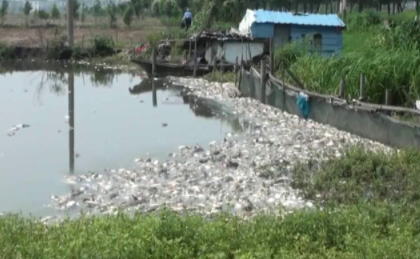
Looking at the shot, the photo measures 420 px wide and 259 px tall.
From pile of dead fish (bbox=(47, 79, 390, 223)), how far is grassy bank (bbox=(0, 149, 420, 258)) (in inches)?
54.9

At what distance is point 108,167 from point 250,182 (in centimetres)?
322

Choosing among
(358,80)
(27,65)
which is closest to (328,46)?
(358,80)

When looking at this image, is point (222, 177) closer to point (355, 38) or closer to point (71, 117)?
point (71, 117)

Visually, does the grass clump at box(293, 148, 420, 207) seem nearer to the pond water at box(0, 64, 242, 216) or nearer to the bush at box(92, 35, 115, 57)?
the pond water at box(0, 64, 242, 216)

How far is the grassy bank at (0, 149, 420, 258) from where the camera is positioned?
5.96 meters

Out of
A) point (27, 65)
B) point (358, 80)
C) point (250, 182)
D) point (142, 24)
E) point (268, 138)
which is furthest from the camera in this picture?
point (142, 24)

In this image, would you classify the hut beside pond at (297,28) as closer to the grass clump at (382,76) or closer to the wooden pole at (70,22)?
the grass clump at (382,76)

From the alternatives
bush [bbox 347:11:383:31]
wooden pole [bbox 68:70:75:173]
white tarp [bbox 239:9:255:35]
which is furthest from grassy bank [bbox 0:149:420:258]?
bush [bbox 347:11:383:31]

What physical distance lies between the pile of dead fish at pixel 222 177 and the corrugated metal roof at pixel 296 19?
475 inches

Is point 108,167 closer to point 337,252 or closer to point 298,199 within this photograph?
point 298,199

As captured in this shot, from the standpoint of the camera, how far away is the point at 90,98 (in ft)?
77.4

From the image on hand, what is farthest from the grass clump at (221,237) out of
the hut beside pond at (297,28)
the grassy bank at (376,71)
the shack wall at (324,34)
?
the shack wall at (324,34)

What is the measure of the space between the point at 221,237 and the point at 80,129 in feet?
36.4

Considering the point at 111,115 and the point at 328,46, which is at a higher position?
the point at 328,46
